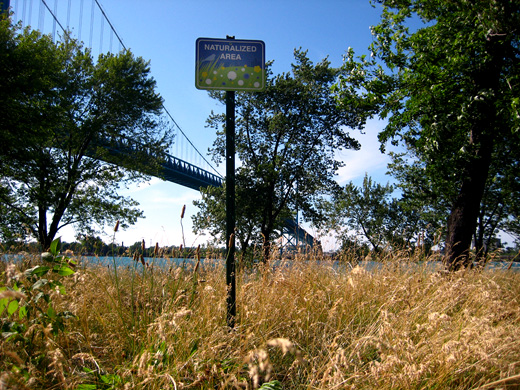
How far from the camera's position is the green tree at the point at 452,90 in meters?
6.36

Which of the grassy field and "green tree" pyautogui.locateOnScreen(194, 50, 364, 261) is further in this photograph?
"green tree" pyautogui.locateOnScreen(194, 50, 364, 261)

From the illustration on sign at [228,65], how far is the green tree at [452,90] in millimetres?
4605

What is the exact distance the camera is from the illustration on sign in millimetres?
2887

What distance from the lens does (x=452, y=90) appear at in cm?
735

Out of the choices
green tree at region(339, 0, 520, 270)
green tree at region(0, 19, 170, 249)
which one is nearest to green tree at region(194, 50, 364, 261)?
green tree at region(0, 19, 170, 249)

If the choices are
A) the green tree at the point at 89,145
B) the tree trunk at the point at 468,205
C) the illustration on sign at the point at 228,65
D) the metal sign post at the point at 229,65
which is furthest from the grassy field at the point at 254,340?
the green tree at the point at 89,145

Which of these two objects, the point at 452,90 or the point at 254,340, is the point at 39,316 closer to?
the point at 254,340

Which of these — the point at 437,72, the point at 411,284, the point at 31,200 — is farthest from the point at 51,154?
the point at 411,284

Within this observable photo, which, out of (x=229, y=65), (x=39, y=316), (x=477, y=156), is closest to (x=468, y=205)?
(x=477, y=156)

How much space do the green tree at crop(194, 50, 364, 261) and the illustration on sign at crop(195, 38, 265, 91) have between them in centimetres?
1412

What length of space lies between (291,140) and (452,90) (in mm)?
10841

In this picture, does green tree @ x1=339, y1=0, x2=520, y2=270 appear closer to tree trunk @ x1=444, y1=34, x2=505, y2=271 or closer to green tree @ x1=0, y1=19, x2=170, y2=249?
tree trunk @ x1=444, y1=34, x2=505, y2=271

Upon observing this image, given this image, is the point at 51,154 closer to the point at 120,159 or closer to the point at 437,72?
the point at 120,159

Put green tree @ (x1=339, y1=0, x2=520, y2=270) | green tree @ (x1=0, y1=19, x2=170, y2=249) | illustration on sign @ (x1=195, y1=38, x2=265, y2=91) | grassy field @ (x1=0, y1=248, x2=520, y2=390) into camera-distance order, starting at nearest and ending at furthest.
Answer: grassy field @ (x1=0, y1=248, x2=520, y2=390), illustration on sign @ (x1=195, y1=38, x2=265, y2=91), green tree @ (x1=339, y1=0, x2=520, y2=270), green tree @ (x1=0, y1=19, x2=170, y2=249)
